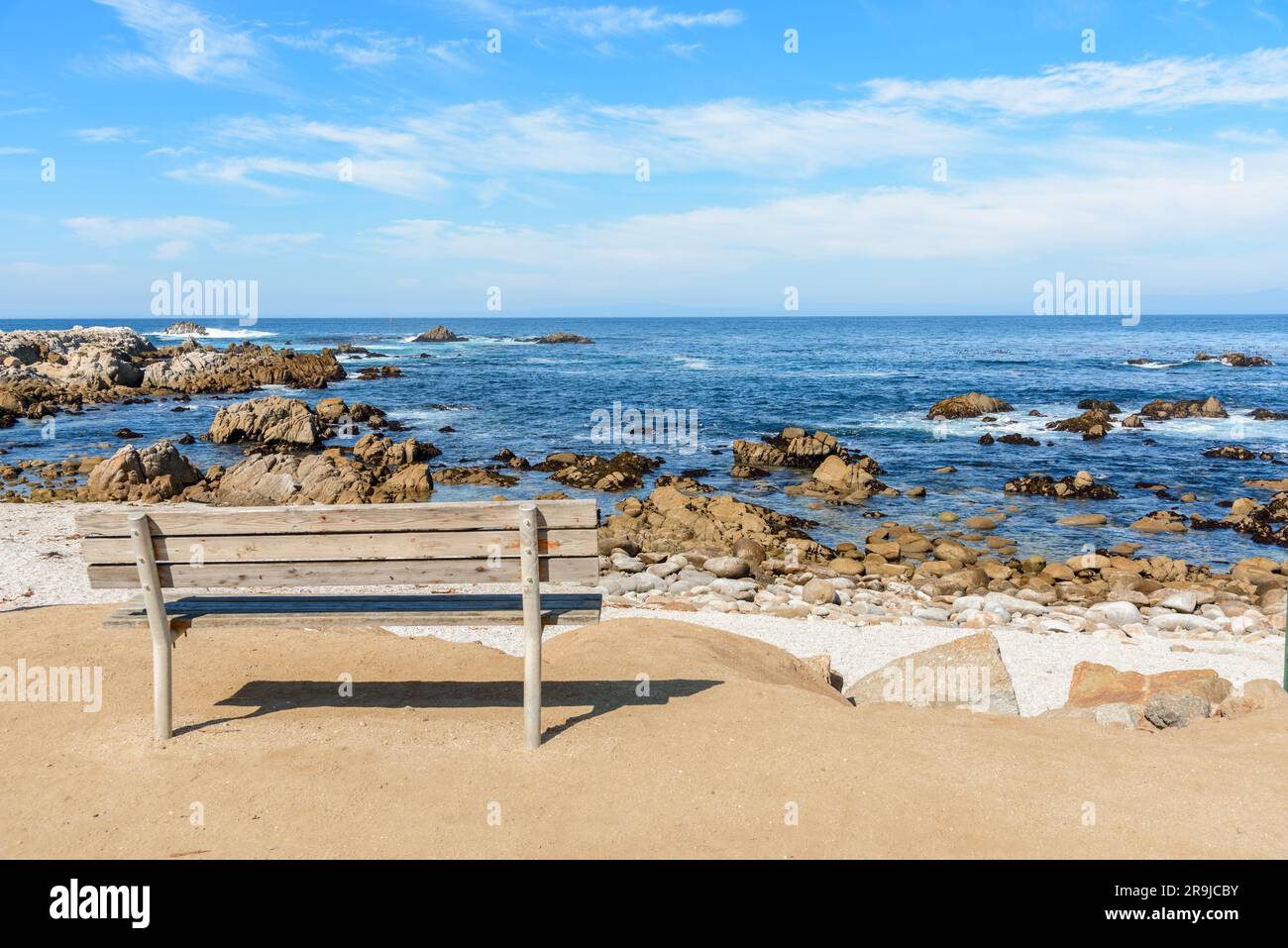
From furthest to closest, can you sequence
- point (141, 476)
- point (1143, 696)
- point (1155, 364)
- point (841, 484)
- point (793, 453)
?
point (1155, 364)
point (793, 453)
point (841, 484)
point (141, 476)
point (1143, 696)

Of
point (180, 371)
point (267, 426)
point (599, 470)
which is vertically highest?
point (180, 371)

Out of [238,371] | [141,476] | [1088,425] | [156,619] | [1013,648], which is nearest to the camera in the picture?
[156,619]

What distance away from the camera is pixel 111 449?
28.2 m

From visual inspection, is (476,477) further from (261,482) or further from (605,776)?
(605,776)

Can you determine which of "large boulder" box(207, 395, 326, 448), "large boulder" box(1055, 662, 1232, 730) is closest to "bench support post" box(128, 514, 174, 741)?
"large boulder" box(1055, 662, 1232, 730)

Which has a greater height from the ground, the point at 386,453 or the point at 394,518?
the point at 394,518

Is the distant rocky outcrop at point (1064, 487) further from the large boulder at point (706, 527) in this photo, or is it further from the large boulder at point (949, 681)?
the large boulder at point (949, 681)

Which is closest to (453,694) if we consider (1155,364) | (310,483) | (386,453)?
(310,483)

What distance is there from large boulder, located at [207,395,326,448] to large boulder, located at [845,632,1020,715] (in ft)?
89.4

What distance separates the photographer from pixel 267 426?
31219 millimetres

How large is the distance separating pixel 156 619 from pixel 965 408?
123 ft

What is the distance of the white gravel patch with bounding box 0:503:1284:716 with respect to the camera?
9.39 m
